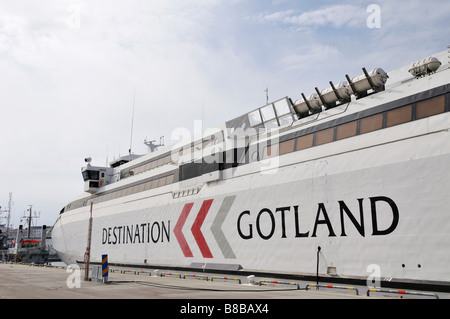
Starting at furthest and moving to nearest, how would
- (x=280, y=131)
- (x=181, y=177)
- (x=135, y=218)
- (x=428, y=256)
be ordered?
(x=135, y=218), (x=181, y=177), (x=280, y=131), (x=428, y=256)

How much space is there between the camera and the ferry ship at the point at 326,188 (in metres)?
11.6

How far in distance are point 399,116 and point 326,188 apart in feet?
11.8

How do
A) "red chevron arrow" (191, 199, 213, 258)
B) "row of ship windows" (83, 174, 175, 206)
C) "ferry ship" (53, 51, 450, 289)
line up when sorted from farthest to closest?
"row of ship windows" (83, 174, 175, 206)
"red chevron arrow" (191, 199, 213, 258)
"ferry ship" (53, 51, 450, 289)

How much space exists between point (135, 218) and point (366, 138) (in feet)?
60.3

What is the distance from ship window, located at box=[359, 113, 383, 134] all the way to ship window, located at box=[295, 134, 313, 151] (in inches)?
94.9

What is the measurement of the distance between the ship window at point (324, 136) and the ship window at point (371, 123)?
1.31 metres

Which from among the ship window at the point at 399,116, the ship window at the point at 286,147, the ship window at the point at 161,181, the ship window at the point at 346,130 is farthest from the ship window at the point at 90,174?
the ship window at the point at 399,116

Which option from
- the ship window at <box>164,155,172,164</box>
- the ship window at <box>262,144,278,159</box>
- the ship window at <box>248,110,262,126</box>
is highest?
the ship window at <box>248,110,262,126</box>

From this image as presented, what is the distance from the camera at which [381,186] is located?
1262 centimetres

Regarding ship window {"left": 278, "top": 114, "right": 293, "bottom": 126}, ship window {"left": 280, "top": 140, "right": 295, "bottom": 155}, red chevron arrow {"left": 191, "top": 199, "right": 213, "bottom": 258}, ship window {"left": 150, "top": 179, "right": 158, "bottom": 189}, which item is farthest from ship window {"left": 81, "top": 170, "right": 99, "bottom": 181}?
ship window {"left": 280, "top": 140, "right": 295, "bottom": 155}

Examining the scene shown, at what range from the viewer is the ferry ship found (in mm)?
11578

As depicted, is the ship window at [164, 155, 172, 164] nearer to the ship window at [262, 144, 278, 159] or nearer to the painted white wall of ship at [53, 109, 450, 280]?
the painted white wall of ship at [53, 109, 450, 280]
